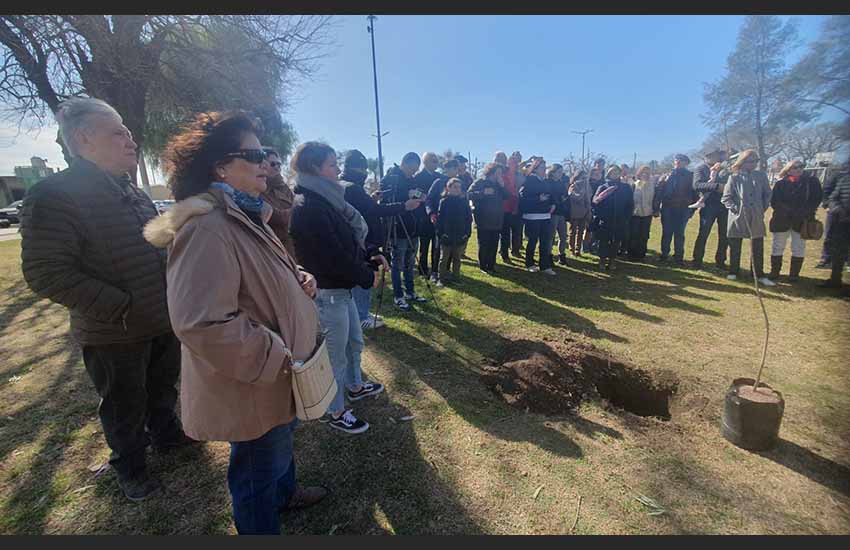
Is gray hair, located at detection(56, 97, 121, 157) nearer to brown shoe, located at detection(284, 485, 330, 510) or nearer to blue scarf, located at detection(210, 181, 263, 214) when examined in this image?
blue scarf, located at detection(210, 181, 263, 214)

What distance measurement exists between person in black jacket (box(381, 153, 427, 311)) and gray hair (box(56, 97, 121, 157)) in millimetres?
3248

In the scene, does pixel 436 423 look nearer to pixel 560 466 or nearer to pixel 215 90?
pixel 560 466

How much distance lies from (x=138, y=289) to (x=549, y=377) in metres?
3.08

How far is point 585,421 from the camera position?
289cm

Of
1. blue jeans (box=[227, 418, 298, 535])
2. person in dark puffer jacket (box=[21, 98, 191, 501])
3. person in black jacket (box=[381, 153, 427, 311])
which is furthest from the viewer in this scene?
person in black jacket (box=[381, 153, 427, 311])

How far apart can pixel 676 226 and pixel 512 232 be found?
331cm

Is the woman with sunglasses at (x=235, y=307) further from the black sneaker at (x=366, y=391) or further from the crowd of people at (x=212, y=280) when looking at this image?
the black sneaker at (x=366, y=391)

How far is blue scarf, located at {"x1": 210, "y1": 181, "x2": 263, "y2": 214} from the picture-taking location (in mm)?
1442

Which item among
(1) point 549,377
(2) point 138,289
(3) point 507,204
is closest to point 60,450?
(2) point 138,289

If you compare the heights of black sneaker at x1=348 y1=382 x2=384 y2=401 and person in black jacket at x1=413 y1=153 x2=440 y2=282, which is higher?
person in black jacket at x1=413 y1=153 x2=440 y2=282

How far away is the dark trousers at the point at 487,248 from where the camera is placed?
7146mm

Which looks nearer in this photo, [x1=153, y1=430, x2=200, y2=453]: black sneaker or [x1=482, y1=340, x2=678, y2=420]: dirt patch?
[x1=153, y1=430, x2=200, y2=453]: black sneaker

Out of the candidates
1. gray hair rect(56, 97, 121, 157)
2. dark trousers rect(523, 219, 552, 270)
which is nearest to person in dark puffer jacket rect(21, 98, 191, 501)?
gray hair rect(56, 97, 121, 157)

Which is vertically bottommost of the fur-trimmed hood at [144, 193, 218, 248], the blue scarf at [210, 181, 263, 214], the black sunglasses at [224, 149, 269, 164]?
the fur-trimmed hood at [144, 193, 218, 248]
